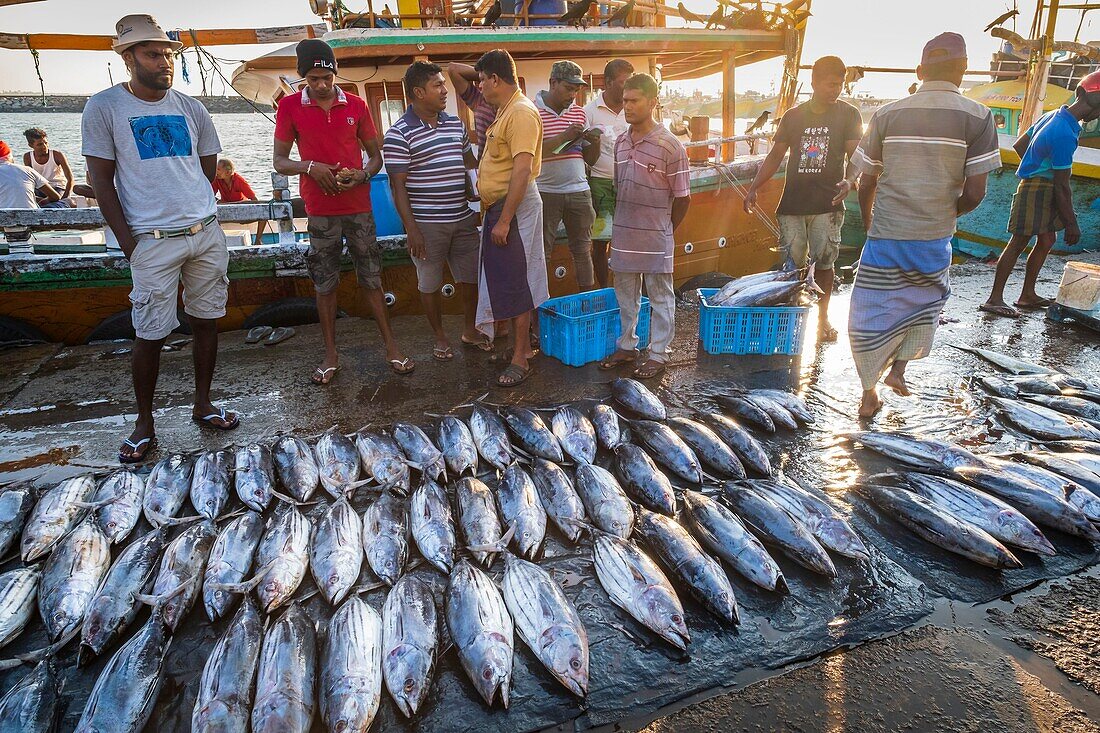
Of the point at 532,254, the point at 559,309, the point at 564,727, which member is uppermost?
the point at 532,254

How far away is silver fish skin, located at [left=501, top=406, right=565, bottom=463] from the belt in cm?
224

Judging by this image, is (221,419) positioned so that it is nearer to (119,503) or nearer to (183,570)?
(119,503)

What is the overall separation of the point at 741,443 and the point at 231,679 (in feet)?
9.36

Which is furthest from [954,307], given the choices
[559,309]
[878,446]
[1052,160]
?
[559,309]

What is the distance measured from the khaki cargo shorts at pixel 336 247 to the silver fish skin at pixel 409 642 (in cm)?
288

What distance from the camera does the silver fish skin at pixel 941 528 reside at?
285cm

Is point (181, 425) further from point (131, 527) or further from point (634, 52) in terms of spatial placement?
point (634, 52)

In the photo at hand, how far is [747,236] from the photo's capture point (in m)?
9.22

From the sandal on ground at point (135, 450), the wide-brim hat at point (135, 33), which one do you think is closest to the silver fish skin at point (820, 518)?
the sandal on ground at point (135, 450)

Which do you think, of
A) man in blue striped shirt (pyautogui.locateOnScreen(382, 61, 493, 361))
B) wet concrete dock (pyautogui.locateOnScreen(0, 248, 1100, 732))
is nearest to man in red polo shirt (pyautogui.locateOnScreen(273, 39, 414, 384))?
man in blue striped shirt (pyautogui.locateOnScreen(382, 61, 493, 361))

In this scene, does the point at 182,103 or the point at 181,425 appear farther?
the point at 181,425

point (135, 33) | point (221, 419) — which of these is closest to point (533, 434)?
point (221, 419)

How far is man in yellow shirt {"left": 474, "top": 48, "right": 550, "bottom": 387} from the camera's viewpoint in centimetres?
438

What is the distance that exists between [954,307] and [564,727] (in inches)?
260
